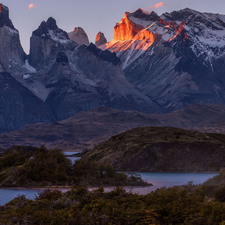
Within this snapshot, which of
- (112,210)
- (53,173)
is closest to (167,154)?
(53,173)

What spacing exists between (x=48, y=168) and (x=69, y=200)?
106ft

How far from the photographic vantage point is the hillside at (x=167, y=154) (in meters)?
112

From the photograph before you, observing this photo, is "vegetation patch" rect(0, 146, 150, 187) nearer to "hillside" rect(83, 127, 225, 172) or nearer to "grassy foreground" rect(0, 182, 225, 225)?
"grassy foreground" rect(0, 182, 225, 225)

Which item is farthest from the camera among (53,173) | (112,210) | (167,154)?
(167,154)

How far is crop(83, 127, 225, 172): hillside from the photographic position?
366 ft

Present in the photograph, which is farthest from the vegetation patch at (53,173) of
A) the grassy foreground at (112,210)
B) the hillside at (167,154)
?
the hillside at (167,154)

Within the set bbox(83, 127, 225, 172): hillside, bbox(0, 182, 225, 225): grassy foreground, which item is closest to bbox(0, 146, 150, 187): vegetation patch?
bbox(0, 182, 225, 225): grassy foreground

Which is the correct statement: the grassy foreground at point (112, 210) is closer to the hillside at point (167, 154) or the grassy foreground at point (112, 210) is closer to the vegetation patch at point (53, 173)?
the vegetation patch at point (53, 173)

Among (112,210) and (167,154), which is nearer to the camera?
(112,210)

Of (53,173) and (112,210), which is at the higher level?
(53,173)

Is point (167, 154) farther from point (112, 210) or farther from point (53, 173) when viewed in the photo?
point (112, 210)

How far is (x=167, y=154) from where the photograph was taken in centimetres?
11669

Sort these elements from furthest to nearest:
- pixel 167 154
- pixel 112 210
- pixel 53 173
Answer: pixel 167 154 < pixel 53 173 < pixel 112 210

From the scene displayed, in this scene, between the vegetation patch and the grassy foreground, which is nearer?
the grassy foreground
